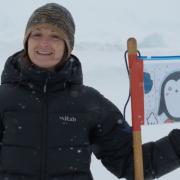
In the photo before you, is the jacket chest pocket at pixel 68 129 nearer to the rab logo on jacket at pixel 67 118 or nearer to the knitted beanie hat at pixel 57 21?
the rab logo on jacket at pixel 67 118

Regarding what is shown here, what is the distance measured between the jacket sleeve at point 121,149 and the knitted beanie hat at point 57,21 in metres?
0.39

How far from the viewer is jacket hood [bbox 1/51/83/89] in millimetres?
2357

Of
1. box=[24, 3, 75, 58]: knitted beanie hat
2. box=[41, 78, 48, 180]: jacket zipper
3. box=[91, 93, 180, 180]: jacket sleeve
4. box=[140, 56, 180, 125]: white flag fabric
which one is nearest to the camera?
box=[41, 78, 48, 180]: jacket zipper

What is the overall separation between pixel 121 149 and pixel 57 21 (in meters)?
0.77

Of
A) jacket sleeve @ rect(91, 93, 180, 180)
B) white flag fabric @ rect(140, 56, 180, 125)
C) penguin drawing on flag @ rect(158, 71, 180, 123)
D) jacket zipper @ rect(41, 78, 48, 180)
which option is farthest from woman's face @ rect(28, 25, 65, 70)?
penguin drawing on flag @ rect(158, 71, 180, 123)

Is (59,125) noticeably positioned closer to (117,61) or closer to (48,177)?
(48,177)

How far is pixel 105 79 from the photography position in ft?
34.0

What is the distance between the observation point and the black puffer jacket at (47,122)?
231 cm

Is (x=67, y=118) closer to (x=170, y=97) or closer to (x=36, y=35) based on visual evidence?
(x=36, y=35)

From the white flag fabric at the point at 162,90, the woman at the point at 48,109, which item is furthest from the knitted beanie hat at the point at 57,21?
the white flag fabric at the point at 162,90

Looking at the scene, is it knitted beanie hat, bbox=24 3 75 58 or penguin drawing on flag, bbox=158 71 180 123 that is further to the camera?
penguin drawing on flag, bbox=158 71 180 123

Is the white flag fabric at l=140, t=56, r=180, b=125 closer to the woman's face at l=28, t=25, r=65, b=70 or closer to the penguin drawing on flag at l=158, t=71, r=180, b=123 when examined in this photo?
the penguin drawing on flag at l=158, t=71, r=180, b=123

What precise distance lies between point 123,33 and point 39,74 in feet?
68.6

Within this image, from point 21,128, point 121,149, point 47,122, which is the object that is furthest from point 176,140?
point 21,128
